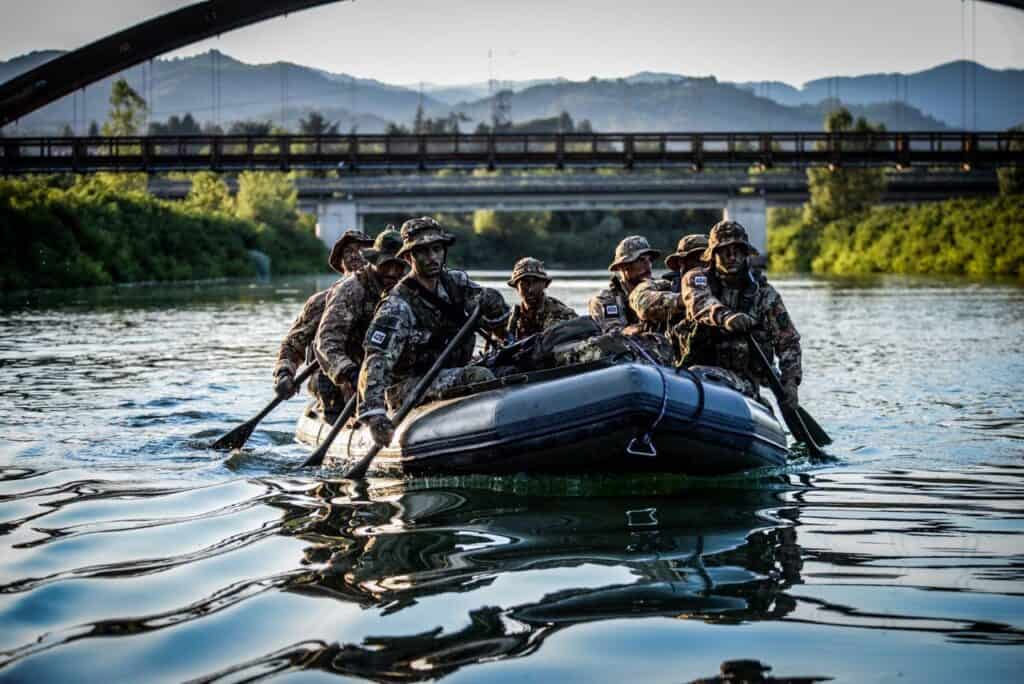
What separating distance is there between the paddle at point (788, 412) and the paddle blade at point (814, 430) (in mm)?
262

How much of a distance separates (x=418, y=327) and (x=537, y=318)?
1.14 m

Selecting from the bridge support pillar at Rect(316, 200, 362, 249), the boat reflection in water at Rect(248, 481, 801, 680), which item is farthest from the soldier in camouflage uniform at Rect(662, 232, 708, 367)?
the bridge support pillar at Rect(316, 200, 362, 249)

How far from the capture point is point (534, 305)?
9586mm

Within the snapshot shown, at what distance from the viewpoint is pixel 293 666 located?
4.38m

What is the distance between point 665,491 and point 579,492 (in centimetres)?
53

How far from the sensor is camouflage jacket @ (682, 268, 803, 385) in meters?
9.76

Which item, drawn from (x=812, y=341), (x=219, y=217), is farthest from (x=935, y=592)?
(x=219, y=217)

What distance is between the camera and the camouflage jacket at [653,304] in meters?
9.38

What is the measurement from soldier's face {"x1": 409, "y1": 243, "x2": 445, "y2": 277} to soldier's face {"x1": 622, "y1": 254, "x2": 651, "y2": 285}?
1.74 meters

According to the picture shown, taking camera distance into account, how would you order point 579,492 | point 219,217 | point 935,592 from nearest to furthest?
point 935,592 < point 579,492 < point 219,217

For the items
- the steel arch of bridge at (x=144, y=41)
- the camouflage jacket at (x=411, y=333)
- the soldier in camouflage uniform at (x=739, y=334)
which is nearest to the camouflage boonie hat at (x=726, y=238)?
the soldier in camouflage uniform at (x=739, y=334)

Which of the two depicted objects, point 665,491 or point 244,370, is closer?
point 665,491

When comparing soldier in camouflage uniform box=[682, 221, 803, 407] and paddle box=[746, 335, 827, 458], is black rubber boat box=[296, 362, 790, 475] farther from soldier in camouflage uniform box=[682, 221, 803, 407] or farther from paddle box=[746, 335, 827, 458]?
soldier in camouflage uniform box=[682, 221, 803, 407]

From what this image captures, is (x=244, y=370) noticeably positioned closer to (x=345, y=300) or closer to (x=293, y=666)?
(x=345, y=300)
